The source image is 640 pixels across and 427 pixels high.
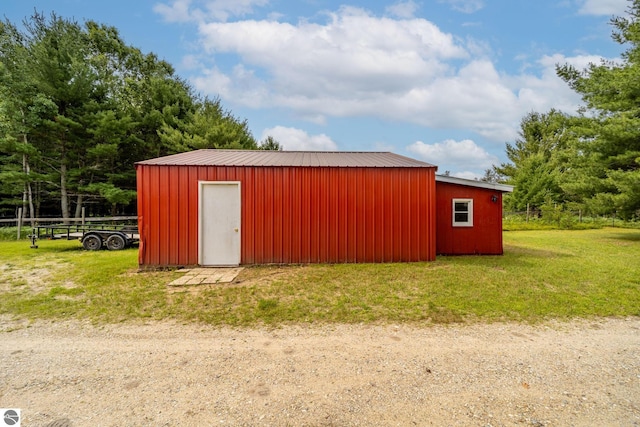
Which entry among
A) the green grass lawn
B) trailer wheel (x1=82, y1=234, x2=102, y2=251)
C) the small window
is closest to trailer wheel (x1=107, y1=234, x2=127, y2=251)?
trailer wheel (x1=82, y1=234, x2=102, y2=251)

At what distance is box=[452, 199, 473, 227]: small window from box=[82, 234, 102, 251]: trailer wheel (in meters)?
11.4

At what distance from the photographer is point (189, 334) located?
3.45m

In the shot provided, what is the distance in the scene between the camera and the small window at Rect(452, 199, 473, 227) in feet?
29.0

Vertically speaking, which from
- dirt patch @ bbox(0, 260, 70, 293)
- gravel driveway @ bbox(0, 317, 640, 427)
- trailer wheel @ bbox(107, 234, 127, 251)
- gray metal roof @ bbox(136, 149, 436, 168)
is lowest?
gravel driveway @ bbox(0, 317, 640, 427)

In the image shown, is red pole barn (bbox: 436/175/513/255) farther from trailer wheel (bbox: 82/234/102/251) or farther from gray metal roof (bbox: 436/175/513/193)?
trailer wheel (bbox: 82/234/102/251)

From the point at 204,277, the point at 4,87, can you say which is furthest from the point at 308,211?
the point at 4,87

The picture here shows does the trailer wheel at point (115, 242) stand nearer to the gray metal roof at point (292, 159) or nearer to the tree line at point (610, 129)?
the gray metal roof at point (292, 159)

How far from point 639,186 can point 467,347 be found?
12.7 metres

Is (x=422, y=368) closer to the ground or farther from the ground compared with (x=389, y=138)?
closer to the ground

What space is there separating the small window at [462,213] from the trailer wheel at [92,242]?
11.4 m

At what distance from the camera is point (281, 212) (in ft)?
24.1

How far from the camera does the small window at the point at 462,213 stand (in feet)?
29.0

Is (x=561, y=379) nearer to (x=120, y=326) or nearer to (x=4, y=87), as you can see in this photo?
(x=120, y=326)
